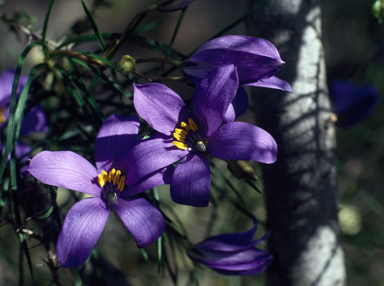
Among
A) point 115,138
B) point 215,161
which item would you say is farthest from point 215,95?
point 215,161

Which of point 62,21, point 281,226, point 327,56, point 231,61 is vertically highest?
point 231,61

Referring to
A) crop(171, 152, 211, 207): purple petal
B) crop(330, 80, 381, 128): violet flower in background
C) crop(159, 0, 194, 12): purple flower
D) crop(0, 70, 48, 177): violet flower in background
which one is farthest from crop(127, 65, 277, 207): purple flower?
crop(330, 80, 381, 128): violet flower in background

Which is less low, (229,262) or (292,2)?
(292,2)

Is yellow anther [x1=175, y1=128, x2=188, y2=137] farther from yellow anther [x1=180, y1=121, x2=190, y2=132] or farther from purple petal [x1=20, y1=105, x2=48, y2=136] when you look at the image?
purple petal [x1=20, y1=105, x2=48, y2=136]

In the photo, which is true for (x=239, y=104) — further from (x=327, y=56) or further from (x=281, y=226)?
(x=327, y=56)

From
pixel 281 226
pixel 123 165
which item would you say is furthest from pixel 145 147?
pixel 281 226

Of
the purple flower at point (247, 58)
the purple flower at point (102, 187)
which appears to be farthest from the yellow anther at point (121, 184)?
the purple flower at point (247, 58)

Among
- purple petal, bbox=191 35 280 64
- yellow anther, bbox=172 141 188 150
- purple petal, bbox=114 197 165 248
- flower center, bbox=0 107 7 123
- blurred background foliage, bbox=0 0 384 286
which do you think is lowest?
blurred background foliage, bbox=0 0 384 286

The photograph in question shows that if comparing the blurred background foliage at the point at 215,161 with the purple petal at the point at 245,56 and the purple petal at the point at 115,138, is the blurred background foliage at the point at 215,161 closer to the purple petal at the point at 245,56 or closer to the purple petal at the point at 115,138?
the purple petal at the point at 115,138
